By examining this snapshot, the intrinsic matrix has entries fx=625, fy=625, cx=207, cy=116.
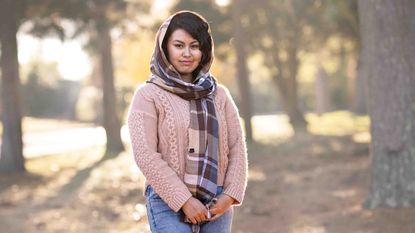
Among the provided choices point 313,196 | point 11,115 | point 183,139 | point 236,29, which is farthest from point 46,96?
point 183,139

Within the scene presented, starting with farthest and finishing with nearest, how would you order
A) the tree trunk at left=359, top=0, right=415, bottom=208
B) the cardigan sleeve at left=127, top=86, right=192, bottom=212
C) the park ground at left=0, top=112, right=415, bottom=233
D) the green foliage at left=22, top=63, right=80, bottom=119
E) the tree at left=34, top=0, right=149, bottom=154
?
the green foliage at left=22, top=63, right=80, bottom=119 → the tree at left=34, top=0, right=149, bottom=154 → the park ground at left=0, top=112, right=415, bottom=233 → the tree trunk at left=359, top=0, right=415, bottom=208 → the cardigan sleeve at left=127, top=86, right=192, bottom=212

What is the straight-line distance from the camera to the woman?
9.93 ft

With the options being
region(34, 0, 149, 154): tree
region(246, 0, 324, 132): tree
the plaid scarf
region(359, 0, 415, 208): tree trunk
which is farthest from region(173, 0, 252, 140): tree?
the plaid scarf

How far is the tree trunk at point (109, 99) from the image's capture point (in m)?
20.4

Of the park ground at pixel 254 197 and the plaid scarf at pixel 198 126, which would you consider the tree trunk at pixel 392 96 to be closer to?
the park ground at pixel 254 197

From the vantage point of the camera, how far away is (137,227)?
8297mm

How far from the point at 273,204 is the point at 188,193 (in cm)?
692

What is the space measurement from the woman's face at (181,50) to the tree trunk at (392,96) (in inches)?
197

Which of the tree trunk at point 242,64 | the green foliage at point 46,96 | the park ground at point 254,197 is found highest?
the tree trunk at point 242,64

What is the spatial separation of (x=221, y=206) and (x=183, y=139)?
0.39m

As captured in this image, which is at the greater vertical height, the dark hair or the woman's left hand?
the dark hair

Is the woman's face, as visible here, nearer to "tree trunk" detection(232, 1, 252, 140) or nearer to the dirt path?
the dirt path

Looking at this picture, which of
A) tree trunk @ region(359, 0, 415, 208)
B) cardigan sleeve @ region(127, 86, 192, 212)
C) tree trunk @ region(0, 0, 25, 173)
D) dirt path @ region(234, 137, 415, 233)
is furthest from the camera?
tree trunk @ region(0, 0, 25, 173)

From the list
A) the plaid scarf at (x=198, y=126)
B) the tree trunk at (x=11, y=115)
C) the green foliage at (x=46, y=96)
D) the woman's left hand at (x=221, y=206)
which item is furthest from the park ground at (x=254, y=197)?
the green foliage at (x=46, y=96)
